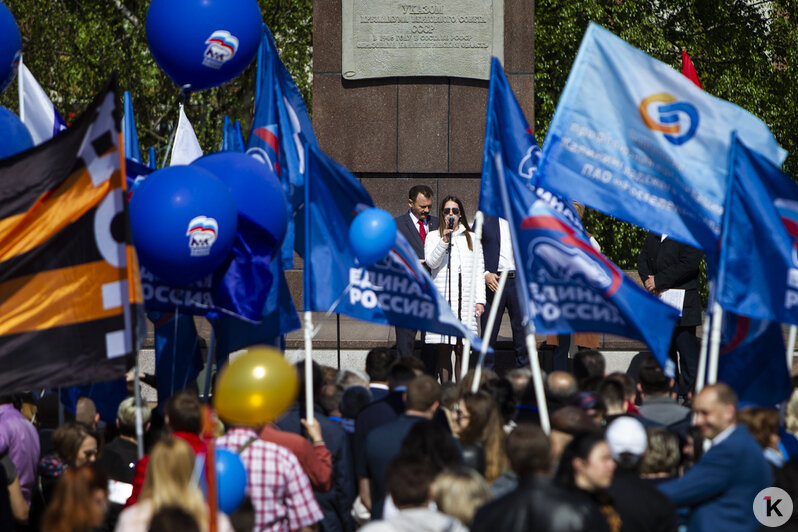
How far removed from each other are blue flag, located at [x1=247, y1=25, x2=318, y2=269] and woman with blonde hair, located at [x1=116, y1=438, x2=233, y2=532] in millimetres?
4729

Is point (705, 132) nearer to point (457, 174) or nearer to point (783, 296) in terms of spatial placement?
point (783, 296)

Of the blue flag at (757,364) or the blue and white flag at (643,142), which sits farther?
the blue and white flag at (643,142)

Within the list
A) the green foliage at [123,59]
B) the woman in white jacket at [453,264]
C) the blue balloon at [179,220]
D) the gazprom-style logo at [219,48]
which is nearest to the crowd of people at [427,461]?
the blue balloon at [179,220]

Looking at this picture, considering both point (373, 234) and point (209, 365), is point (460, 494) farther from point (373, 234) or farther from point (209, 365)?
point (209, 365)

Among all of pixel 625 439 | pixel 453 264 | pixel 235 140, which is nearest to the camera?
pixel 625 439

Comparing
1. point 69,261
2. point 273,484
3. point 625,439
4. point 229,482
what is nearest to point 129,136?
point 69,261

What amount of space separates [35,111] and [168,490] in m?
7.15

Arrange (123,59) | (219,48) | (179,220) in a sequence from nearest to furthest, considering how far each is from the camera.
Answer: (179,220) → (219,48) → (123,59)

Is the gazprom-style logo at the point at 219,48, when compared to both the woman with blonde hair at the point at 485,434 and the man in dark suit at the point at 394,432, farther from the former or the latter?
the woman with blonde hair at the point at 485,434

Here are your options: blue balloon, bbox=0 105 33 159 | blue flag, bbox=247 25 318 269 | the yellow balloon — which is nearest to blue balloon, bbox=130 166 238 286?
blue balloon, bbox=0 105 33 159

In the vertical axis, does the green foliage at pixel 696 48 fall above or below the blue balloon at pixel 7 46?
above

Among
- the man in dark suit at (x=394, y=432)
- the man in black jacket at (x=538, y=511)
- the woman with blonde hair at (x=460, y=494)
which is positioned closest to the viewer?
the man in black jacket at (x=538, y=511)

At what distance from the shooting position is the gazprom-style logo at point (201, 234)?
8.04 m

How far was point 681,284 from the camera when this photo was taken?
42.6ft
